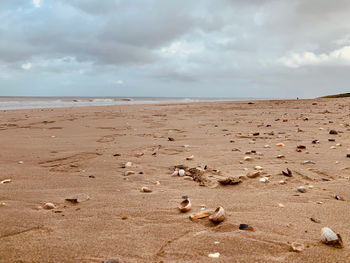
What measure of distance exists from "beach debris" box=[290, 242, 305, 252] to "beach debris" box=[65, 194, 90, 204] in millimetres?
1485

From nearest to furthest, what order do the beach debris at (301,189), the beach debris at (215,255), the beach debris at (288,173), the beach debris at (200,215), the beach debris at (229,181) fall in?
the beach debris at (215,255) < the beach debris at (200,215) < the beach debris at (301,189) < the beach debris at (229,181) < the beach debris at (288,173)

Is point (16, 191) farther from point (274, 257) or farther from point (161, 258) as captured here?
point (274, 257)

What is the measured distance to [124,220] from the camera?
1802 millimetres

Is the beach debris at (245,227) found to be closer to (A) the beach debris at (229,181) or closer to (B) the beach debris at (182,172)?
(A) the beach debris at (229,181)

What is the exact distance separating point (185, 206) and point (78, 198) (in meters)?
0.84

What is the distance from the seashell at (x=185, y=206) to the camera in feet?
6.27

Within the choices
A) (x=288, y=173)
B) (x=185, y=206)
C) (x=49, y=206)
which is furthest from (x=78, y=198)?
(x=288, y=173)

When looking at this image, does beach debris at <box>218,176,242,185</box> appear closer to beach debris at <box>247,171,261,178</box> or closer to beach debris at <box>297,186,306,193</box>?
beach debris at <box>247,171,261,178</box>

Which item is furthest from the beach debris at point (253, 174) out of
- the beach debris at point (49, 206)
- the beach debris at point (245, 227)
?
the beach debris at point (49, 206)

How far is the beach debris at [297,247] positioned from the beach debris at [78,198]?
1485 millimetres

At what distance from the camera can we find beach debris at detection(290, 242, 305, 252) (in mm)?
1409

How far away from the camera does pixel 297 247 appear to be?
1.43 m

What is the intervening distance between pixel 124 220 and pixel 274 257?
3.05ft

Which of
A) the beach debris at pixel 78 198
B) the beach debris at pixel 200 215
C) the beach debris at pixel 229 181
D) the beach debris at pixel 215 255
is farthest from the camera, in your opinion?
the beach debris at pixel 229 181
